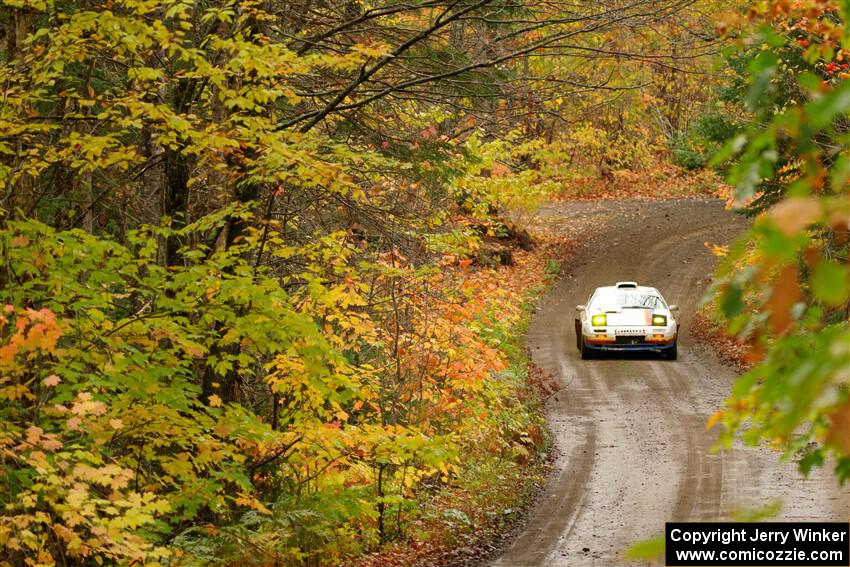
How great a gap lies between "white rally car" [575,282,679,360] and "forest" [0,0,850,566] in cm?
680

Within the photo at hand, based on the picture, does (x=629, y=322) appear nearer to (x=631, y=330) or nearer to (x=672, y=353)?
(x=631, y=330)

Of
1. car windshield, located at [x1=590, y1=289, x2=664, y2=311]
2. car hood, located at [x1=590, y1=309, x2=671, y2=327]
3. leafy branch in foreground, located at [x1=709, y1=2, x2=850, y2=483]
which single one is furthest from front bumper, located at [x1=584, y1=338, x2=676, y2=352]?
leafy branch in foreground, located at [x1=709, y1=2, x2=850, y2=483]

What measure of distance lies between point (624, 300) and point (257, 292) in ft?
50.0

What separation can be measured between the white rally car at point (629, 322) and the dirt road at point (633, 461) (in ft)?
1.91

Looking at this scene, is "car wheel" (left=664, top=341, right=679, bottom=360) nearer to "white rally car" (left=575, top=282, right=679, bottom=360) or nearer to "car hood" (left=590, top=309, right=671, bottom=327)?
"white rally car" (left=575, top=282, right=679, bottom=360)

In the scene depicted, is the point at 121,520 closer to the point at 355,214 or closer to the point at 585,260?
the point at 355,214

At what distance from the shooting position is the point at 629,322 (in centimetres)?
2158

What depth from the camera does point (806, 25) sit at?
879 centimetres

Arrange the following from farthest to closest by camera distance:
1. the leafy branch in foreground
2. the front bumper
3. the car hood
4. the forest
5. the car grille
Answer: the front bumper → the car grille → the car hood → the forest → the leafy branch in foreground

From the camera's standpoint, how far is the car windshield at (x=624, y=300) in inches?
855

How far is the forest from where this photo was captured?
18.8 feet

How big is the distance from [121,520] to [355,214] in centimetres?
639

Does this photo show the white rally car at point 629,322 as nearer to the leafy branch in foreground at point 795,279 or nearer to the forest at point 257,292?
the forest at point 257,292

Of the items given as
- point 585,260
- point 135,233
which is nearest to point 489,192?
point 585,260
